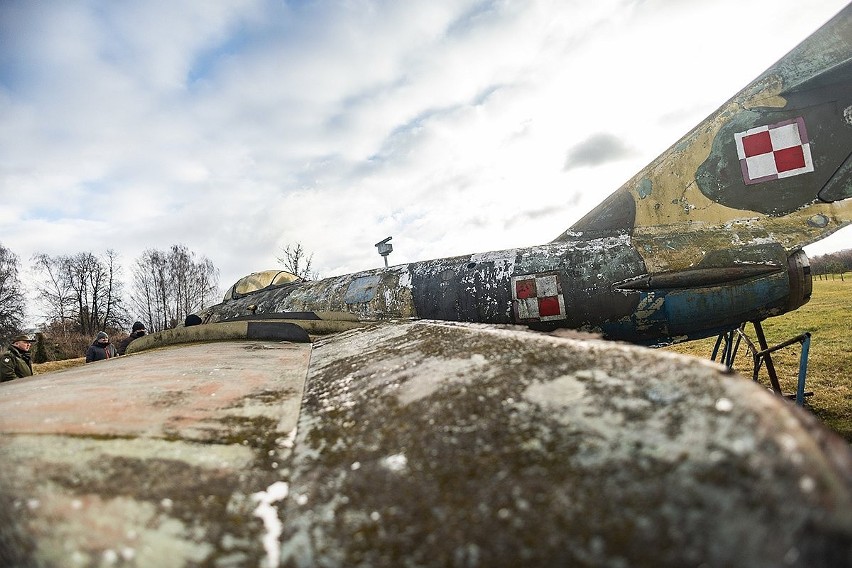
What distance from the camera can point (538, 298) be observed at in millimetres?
4465

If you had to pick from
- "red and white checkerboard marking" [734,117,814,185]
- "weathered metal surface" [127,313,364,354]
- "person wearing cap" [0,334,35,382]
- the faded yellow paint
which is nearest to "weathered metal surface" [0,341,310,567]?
"weathered metal surface" [127,313,364,354]

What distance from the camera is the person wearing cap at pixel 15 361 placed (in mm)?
6539

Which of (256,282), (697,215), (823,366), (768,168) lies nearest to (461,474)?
(697,215)

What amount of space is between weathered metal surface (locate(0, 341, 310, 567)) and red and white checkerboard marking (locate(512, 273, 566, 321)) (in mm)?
3279

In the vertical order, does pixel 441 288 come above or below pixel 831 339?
above

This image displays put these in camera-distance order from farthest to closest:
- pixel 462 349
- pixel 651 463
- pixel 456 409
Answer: pixel 462 349 → pixel 456 409 → pixel 651 463

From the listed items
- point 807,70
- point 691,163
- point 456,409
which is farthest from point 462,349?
point 807,70

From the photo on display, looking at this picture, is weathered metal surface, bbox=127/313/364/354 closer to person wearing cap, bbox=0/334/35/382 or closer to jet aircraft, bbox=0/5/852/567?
jet aircraft, bbox=0/5/852/567

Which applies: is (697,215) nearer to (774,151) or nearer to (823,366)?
(774,151)

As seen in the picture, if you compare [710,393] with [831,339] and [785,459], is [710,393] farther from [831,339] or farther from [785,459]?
[831,339]

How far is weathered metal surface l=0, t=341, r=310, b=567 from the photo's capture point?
702 mm

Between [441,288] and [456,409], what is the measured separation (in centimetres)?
385

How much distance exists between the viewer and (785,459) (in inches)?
21.5

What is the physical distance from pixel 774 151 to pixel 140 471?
226 inches
